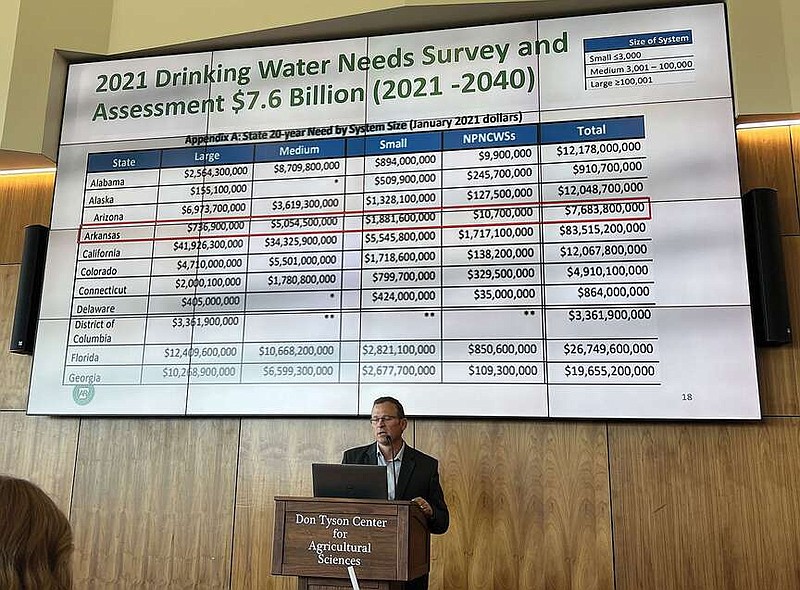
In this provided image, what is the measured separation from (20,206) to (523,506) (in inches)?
151

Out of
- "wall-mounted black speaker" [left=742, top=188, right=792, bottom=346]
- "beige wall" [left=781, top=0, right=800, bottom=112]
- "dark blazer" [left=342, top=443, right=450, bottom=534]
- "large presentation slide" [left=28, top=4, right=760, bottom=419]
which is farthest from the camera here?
"beige wall" [left=781, top=0, right=800, bottom=112]

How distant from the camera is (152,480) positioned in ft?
16.3

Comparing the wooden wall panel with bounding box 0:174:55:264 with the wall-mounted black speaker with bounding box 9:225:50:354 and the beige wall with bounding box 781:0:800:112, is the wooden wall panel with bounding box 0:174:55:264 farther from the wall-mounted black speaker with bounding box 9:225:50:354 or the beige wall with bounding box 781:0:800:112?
the beige wall with bounding box 781:0:800:112

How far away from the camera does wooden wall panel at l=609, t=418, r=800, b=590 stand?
427 centimetres

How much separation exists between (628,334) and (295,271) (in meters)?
1.95

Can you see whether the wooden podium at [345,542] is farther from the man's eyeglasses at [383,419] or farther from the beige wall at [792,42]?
the beige wall at [792,42]

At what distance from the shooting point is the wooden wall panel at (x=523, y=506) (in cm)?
441

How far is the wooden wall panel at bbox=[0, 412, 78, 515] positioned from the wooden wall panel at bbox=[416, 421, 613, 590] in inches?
89.2

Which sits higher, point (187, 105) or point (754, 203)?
point (187, 105)

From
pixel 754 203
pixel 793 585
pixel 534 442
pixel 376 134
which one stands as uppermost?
pixel 376 134

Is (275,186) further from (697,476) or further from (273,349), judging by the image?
(697,476)

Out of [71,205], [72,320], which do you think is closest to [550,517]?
[72,320]

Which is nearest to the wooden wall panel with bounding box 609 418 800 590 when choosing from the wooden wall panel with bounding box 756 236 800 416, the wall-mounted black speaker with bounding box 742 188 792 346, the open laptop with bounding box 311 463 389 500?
the wooden wall panel with bounding box 756 236 800 416

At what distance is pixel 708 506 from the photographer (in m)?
4.35
